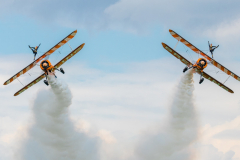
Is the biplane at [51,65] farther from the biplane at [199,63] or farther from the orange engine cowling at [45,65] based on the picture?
the biplane at [199,63]

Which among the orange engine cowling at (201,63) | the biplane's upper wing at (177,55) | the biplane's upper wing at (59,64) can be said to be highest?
the biplane's upper wing at (59,64)

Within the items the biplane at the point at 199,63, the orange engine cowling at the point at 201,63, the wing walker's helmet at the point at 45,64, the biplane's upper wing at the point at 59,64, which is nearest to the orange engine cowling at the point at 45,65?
the wing walker's helmet at the point at 45,64

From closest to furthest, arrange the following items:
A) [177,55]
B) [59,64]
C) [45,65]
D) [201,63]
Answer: [45,65]
[201,63]
[59,64]
[177,55]

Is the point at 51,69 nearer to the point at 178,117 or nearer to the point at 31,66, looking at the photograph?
→ the point at 31,66

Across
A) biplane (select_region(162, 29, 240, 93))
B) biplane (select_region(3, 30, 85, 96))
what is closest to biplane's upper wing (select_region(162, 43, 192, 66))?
biplane (select_region(162, 29, 240, 93))

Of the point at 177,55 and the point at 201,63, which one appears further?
the point at 177,55

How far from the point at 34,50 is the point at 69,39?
483 centimetres

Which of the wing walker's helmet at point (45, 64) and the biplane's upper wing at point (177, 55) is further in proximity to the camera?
the biplane's upper wing at point (177, 55)

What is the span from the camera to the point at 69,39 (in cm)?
5956

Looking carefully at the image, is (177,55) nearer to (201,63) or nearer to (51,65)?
(201,63)

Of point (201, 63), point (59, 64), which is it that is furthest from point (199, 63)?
point (59, 64)

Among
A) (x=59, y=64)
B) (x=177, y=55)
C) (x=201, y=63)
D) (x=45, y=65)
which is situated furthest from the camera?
(x=177, y=55)

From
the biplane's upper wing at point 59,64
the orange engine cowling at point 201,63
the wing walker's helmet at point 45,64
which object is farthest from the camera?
the biplane's upper wing at point 59,64

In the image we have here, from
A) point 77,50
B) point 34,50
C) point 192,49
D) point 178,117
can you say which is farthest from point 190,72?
point 34,50
